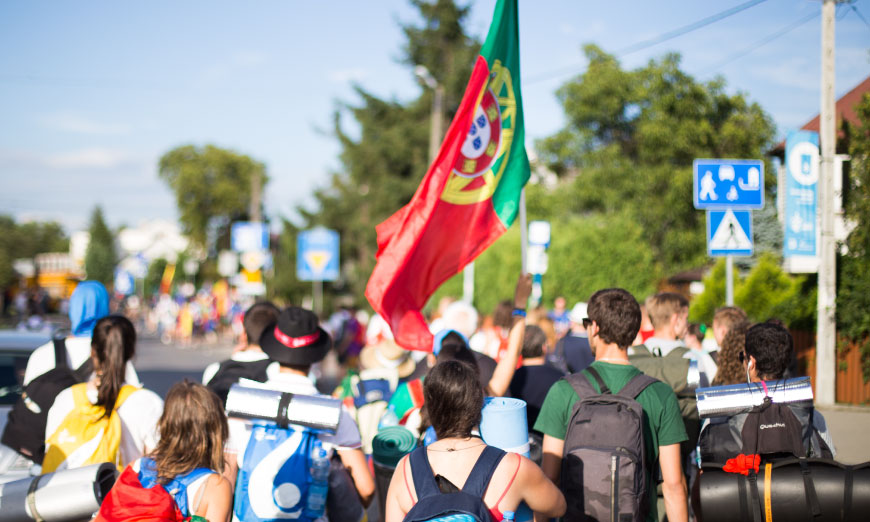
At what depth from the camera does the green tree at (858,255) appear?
1183cm

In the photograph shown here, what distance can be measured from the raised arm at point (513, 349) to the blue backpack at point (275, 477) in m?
1.45

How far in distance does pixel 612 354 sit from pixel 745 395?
0.62 m

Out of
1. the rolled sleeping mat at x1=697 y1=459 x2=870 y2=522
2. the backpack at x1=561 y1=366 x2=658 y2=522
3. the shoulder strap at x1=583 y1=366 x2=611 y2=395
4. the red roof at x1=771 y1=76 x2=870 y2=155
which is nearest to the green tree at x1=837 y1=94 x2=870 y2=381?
the red roof at x1=771 y1=76 x2=870 y2=155

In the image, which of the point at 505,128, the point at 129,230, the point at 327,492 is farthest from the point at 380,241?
the point at 129,230

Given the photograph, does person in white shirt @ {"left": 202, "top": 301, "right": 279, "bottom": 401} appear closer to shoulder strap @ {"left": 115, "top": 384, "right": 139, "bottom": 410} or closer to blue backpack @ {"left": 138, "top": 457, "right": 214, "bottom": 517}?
shoulder strap @ {"left": 115, "top": 384, "right": 139, "bottom": 410}

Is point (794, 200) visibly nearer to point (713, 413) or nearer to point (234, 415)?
point (713, 413)

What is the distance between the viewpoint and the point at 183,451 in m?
3.27

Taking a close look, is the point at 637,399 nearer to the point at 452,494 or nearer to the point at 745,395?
the point at 745,395

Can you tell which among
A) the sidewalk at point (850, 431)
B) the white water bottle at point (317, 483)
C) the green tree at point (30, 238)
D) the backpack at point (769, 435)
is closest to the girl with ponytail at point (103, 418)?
the white water bottle at point (317, 483)

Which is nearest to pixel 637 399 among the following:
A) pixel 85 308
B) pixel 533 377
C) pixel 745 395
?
pixel 745 395

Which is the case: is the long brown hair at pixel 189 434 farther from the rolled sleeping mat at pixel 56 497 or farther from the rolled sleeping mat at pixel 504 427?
the rolled sleeping mat at pixel 504 427

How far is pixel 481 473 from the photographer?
2.76 m

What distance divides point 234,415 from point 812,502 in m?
2.43

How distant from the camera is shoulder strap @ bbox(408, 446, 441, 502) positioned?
2771 mm
